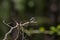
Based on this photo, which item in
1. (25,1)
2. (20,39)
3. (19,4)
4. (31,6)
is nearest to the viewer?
(20,39)

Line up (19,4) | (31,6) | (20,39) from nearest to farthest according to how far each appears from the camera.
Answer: (20,39) < (19,4) < (31,6)

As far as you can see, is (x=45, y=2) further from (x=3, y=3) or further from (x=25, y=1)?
(x=3, y=3)

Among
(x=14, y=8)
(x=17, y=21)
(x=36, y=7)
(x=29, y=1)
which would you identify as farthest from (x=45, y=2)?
(x=17, y=21)

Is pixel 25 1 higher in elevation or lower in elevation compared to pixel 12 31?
higher

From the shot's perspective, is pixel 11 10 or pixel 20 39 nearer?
pixel 20 39

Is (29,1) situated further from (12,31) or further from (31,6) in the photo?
(12,31)

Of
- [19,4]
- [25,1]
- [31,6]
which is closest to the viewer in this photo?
[19,4]

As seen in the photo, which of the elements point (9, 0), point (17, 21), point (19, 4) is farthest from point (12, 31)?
point (9, 0)

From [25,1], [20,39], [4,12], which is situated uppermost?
[25,1]

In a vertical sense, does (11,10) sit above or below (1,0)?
below
